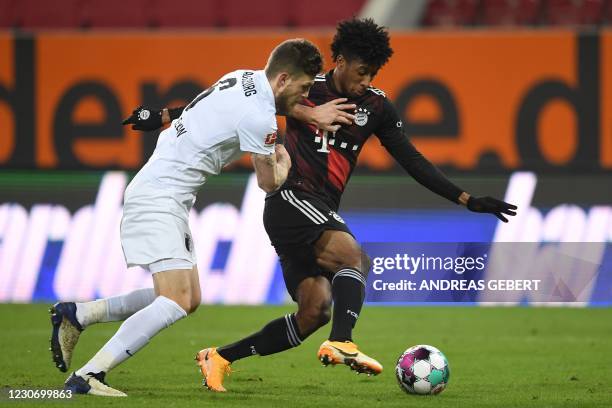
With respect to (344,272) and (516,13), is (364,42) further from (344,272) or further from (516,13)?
(516,13)

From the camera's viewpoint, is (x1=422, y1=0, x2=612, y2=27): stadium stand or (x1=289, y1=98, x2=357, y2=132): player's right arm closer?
(x1=289, y1=98, x2=357, y2=132): player's right arm

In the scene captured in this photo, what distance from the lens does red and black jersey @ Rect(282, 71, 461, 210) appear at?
639 cm

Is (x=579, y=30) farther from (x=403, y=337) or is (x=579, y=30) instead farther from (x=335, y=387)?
(x=335, y=387)

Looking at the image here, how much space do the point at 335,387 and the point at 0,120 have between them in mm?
9056

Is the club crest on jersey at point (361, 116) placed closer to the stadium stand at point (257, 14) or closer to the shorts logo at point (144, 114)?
the shorts logo at point (144, 114)

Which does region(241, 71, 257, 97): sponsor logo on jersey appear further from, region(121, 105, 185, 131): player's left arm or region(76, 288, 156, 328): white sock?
region(76, 288, 156, 328): white sock

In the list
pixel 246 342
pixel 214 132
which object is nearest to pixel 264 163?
pixel 214 132

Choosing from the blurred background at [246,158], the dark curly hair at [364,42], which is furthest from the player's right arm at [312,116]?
the blurred background at [246,158]

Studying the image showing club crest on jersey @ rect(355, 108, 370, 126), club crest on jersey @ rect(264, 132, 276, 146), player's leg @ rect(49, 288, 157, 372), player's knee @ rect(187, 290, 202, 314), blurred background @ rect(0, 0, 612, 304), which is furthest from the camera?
blurred background @ rect(0, 0, 612, 304)

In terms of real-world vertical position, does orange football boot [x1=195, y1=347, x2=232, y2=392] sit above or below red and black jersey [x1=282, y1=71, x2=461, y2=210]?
Answer: below

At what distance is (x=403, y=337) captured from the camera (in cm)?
931

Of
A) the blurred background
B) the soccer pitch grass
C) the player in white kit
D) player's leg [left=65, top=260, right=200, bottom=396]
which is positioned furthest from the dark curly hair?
the blurred background

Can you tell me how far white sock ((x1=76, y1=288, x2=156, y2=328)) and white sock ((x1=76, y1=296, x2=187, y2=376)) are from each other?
0.39 m

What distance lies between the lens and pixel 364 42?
6.25 m
